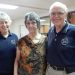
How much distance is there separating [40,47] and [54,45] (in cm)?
23

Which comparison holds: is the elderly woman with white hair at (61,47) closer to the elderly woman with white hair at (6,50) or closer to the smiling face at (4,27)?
the elderly woman with white hair at (6,50)

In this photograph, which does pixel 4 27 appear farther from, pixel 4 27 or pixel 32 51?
pixel 32 51

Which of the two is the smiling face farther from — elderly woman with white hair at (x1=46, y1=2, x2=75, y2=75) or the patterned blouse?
elderly woman with white hair at (x1=46, y1=2, x2=75, y2=75)

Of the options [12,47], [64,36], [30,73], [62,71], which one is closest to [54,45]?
[64,36]

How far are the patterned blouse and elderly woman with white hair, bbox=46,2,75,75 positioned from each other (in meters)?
0.12

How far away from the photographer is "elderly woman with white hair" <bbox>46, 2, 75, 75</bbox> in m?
1.80

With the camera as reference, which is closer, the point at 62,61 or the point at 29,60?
the point at 62,61

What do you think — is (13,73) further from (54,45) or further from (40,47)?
(54,45)

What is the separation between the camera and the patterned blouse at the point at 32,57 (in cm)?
201

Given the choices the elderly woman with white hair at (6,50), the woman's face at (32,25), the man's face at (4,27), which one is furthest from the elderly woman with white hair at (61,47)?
the man's face at (4,27)

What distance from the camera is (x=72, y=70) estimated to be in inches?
71.0

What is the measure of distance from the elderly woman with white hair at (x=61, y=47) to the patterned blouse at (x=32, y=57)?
0.12 metres

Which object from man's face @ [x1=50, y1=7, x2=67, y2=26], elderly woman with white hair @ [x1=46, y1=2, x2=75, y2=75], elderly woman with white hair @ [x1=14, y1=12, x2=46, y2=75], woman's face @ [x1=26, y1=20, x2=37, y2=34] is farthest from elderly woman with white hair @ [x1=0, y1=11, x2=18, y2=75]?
man's face @ [x1=50, y1=7, x2=67, y2=26]

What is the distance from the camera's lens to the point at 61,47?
1.81 meters
